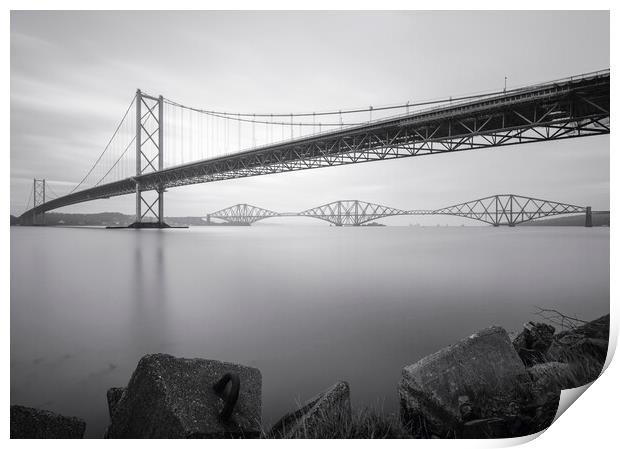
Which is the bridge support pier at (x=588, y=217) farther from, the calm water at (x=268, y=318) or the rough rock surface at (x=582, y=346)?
the rough rock surface at (x=582, y=346)

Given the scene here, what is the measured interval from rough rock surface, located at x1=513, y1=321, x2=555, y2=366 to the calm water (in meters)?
0.53

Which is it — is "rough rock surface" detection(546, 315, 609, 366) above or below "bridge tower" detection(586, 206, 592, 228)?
below

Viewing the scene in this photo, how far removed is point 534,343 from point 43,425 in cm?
249

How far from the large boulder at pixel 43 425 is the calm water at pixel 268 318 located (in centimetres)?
16

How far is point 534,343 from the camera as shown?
180cm

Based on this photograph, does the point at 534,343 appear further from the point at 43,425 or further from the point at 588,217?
the point at 43,425

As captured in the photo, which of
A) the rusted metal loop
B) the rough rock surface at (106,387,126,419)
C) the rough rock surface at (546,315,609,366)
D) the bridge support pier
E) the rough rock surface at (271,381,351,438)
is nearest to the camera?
the rusted metal loop

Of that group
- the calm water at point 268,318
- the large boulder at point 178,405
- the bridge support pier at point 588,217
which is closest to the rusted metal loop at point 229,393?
the large boulder at point 178,405

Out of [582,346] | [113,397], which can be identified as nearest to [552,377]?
[582,346]

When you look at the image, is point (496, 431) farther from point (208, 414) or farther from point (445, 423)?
point (208, 414)

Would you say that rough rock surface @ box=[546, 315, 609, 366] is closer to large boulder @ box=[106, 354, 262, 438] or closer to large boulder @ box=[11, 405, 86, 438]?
large boulder @ box=[106, 354, 262, 438]

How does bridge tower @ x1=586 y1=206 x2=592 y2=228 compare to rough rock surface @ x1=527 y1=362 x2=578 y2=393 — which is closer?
rough rock surface @ x1=527 y1=362 x2=578 y2=393

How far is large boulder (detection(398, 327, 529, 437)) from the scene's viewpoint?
3.98 ft

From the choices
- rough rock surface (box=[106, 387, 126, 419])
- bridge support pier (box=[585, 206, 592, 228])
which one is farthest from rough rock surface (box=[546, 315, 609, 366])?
rough rock surface (box=[106, 387, 126, 419])
